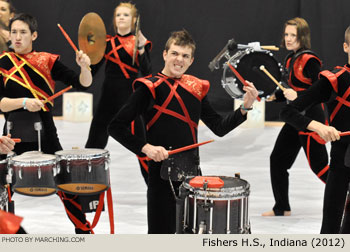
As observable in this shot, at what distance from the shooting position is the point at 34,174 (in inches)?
137

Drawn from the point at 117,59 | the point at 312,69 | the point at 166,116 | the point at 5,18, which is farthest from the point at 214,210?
the point at 5,18

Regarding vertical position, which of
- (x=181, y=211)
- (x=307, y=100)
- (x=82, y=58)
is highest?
(x=82, y=58)

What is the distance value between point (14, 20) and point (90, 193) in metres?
1.24

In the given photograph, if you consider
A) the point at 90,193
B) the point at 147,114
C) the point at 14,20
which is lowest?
the point at 90,193

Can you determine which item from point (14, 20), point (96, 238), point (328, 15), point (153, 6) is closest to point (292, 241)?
point (96, 238)

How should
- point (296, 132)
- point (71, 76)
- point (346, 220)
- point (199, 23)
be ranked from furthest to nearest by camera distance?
point (199, 23)
point (296, 132)
point (71, 76)
point (346, 220)

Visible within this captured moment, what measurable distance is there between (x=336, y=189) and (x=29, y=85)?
1977 mm

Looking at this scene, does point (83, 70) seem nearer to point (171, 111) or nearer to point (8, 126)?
point (8, 126)

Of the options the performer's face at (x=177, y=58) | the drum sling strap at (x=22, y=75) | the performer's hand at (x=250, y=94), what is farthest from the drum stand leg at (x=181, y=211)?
the drum sling strap at (x=22, y=75)

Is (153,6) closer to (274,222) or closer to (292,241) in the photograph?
(274,222)

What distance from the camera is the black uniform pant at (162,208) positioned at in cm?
318

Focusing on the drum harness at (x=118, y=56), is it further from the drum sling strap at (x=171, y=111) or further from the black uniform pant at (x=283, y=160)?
the drum sling strap at (x=171, y=111)

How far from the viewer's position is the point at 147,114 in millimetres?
3287

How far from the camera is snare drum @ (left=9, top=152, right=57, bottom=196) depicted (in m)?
3.44
